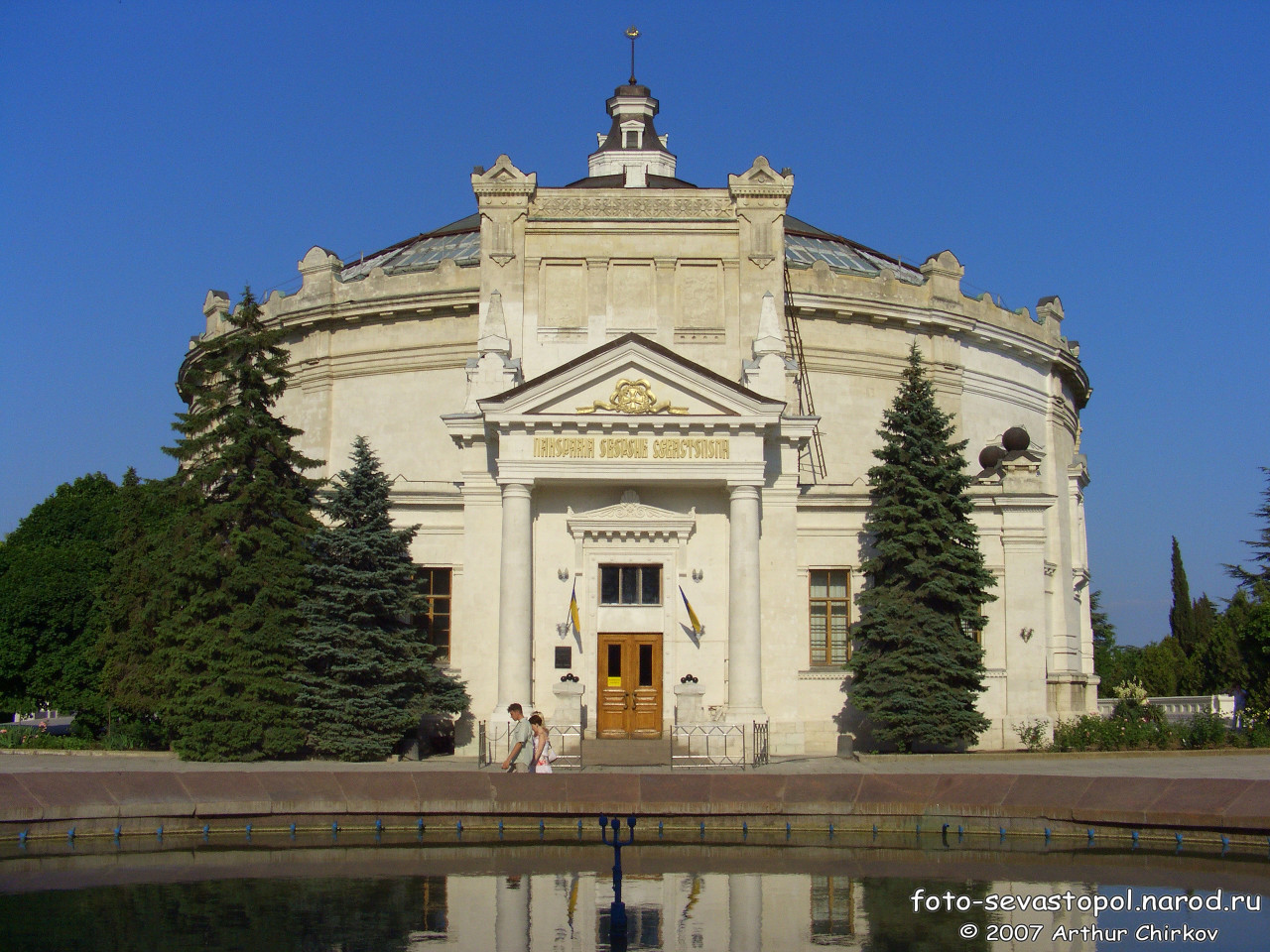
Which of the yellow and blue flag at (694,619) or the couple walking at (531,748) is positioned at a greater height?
the yellow and blue flag at (694,619)

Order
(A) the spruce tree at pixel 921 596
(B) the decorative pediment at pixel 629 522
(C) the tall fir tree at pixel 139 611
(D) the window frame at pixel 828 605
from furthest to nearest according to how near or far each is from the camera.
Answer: (D) the window frame at pixel 828 605
(B) the decorative pediment at pixel 629 522
(C) the tall fir tree at pixel 139 611
(A) the spruce tree at pixel 921 596

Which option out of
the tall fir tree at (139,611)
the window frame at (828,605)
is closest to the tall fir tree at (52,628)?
the tall fir tree at (139,611)

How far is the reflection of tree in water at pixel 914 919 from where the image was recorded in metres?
13.2

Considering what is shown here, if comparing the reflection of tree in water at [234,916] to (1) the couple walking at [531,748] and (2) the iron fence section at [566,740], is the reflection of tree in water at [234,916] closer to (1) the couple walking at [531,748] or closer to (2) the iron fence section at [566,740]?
(1) the couple walking at [531,748]

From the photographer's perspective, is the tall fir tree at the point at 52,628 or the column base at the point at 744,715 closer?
the column base at the point at 744,715

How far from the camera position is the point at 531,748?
79.9 ft

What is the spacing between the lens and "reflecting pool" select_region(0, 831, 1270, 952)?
44.0ft

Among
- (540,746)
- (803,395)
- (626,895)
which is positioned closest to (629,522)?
(540,746)

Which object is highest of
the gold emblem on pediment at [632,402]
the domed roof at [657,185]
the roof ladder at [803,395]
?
the domed roof at [657,185]

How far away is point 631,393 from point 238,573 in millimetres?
9705

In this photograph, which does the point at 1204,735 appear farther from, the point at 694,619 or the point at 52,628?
the point at 52,628

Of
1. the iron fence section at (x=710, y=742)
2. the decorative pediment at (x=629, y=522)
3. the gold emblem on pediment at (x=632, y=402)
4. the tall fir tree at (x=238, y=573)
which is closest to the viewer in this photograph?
the tall fir tree at (x=238, y=573)

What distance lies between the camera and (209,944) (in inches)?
513

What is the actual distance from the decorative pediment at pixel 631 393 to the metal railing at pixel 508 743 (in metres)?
6.97
